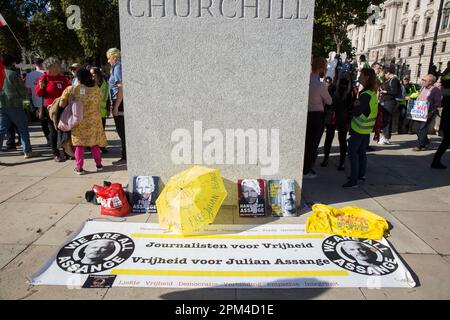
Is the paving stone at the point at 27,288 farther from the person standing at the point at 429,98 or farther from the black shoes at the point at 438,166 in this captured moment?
the person standing at the point at 429,98

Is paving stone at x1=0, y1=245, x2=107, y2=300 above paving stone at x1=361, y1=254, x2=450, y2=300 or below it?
above

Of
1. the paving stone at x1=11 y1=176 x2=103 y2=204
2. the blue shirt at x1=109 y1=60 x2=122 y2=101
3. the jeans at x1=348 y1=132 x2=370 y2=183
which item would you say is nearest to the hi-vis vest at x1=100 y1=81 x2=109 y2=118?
the blue shirt at x1=109 y1=60 x2=122 y2=101

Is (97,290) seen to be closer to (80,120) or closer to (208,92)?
(208,92)

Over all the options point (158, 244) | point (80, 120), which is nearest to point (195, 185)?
point (158, 244)

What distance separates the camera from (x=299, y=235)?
3697mm

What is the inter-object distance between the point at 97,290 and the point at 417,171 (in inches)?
239

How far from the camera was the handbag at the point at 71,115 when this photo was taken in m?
5.36

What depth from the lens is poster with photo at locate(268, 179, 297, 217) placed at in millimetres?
4201

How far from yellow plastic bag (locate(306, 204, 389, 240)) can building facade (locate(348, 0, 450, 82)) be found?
5349cm

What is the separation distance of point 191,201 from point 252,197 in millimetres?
999

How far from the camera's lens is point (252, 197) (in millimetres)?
4180

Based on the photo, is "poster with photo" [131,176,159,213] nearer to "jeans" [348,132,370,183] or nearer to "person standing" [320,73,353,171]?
"jeans" [348,132,370,183]

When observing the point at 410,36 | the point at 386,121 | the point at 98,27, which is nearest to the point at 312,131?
the point at 386,121

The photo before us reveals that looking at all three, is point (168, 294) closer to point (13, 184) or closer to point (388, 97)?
point (13, 184)
